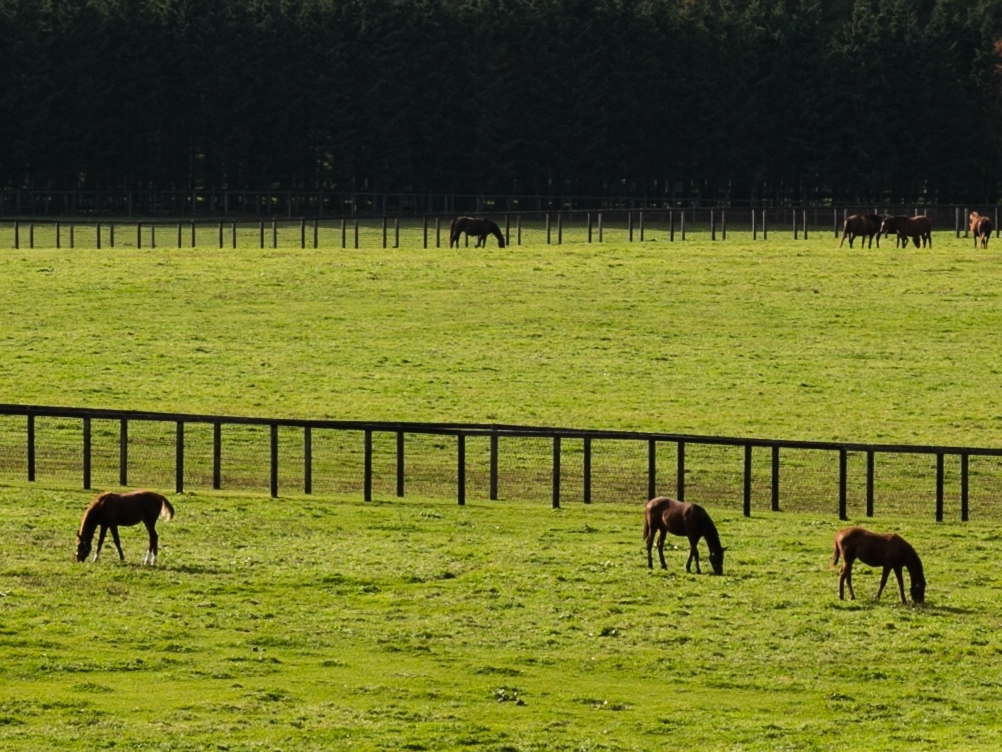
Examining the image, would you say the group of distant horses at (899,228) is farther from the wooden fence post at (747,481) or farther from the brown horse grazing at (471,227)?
the wooden fence post at (747,481)

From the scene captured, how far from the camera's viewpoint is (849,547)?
22.3 m

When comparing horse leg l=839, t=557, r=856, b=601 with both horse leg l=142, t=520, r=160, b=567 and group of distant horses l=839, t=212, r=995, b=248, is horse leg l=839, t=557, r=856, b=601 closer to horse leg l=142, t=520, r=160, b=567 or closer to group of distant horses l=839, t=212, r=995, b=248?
horse leg l=142, t=520, r=160, b=567

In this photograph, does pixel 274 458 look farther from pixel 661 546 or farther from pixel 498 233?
pixel 498 233

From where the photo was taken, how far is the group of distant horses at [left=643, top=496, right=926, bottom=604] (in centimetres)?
2219

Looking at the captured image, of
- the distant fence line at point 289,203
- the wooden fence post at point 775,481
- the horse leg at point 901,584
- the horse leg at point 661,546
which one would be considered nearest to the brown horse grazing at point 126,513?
the horse leg at point 661,546

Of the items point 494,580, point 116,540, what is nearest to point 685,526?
point 494,580

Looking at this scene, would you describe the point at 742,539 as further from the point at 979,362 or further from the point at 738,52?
the point at 738,52

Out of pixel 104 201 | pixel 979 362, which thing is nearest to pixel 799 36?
pixel 104 201

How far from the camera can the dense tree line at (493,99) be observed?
11512 centimetres

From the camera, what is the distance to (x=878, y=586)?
76.9 ft

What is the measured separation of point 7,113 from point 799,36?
45.2 metres

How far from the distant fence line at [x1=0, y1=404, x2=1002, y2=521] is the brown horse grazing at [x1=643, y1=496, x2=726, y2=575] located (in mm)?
4262

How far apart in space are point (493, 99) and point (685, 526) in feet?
322

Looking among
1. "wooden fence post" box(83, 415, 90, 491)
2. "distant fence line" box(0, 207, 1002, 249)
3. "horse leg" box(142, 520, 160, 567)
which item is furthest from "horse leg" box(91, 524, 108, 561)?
"distant fence line" box(0, 207, 1002, 249)
